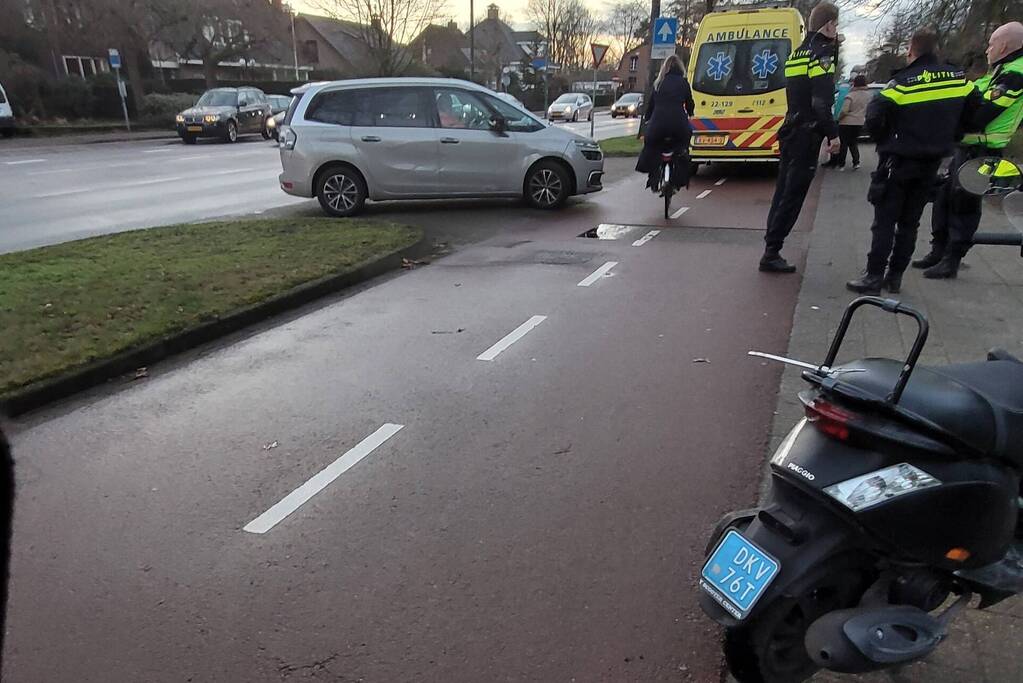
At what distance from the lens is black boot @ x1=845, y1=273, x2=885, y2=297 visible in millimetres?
6609

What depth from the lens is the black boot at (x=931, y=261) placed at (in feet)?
24.7

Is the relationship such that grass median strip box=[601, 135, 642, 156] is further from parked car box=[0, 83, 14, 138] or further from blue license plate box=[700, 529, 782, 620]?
parked car box=[0, 83, 14, 138]

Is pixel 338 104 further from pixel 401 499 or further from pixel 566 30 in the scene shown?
pixel 566 30

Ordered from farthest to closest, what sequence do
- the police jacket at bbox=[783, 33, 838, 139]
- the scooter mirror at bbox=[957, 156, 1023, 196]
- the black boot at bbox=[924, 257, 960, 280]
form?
the black boot at bbox=[924, 257, 960, 280], the police jacket at bbox=[783, 33, 838, 139], the scooter mirror at bbox=[957, 156, 1023, 196]

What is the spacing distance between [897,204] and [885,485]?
16.3 feet

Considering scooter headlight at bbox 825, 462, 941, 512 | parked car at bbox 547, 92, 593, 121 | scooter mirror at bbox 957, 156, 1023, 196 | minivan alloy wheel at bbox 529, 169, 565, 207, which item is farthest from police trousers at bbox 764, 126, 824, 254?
parked car at bbox 547, 92, 593, 121

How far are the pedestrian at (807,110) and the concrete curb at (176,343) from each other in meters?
4.21

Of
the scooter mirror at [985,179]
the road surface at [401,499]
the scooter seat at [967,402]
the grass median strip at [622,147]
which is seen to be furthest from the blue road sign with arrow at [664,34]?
the scooter seat at [967,402]

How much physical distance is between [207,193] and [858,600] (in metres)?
14.2

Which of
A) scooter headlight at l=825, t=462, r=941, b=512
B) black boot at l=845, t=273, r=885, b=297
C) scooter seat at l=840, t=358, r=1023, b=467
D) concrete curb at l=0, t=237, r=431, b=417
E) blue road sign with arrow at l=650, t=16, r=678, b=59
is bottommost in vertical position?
black boot at l=845, t=273, r=885, b=297

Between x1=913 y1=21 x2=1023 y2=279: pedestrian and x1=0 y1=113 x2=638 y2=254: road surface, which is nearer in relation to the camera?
x1=913 y1=21 x2=1023 y2=279: pedestrian

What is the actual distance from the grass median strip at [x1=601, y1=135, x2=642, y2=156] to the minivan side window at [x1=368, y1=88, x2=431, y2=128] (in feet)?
29.8

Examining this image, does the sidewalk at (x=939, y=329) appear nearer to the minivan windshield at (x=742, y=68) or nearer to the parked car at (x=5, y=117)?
the minivan windshield at (x=742, y=68)

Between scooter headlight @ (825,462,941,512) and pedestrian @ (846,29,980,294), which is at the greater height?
pedestrian @ (846,29,980,294)
